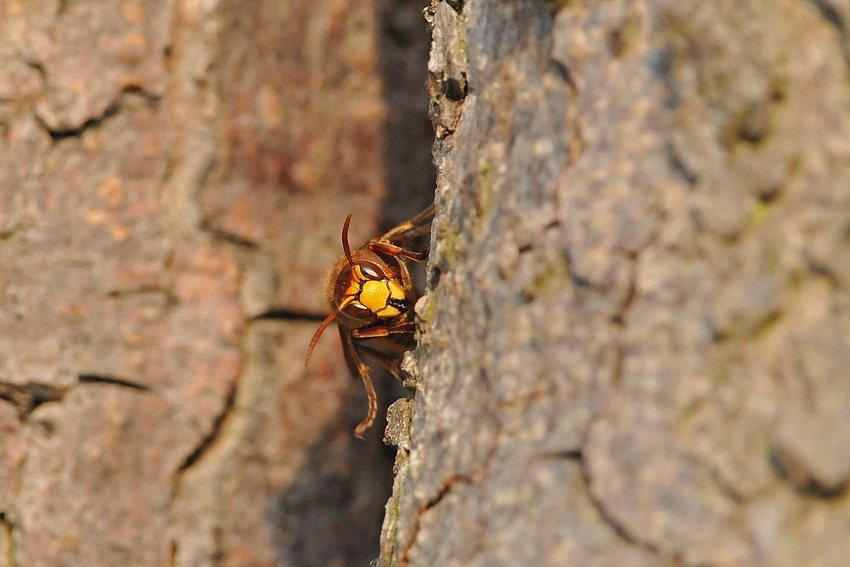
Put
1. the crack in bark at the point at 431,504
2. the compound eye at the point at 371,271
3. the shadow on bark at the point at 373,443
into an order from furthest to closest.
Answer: the shadow on bark at the point at 373,443 → the compound eye at the point at 371,271 → the crack in bark at the point at 431,504

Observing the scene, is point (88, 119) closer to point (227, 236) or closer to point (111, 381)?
point (227, 236)

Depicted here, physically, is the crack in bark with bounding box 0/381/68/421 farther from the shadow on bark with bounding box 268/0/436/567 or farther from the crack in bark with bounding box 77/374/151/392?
the shadow on bark with bounding box 268/0/436/567

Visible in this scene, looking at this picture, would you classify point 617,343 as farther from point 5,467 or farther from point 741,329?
point 5,467

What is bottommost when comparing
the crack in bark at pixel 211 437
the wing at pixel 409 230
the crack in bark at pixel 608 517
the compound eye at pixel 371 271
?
the crack in bark at pixel 211 437

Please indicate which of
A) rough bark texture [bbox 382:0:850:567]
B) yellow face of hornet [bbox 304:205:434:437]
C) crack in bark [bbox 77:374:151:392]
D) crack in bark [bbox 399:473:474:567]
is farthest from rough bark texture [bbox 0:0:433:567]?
rough bark texture [bbox 382:0:850:567]

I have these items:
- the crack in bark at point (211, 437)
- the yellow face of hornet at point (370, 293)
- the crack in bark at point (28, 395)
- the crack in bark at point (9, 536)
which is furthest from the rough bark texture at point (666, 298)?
the crack in bark at point (9, 536)

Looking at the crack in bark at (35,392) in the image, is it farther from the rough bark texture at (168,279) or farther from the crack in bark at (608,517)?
the crack in bark at (608,517)
